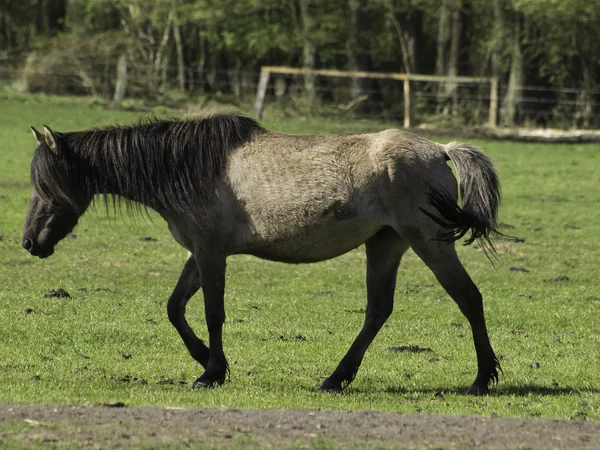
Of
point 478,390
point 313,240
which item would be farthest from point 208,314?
point 478,390

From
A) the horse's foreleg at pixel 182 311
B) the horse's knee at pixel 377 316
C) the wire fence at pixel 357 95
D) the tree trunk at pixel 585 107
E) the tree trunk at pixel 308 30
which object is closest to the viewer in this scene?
the horse's knee at pixel 377 316

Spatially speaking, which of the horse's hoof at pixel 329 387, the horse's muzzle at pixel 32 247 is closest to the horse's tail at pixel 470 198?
the horse's hoof at pixel 329 387

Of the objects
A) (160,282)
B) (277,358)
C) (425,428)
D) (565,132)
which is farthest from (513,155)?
(425,428)

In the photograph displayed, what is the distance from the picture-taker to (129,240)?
1744 cm

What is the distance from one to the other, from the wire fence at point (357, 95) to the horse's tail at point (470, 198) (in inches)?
1055

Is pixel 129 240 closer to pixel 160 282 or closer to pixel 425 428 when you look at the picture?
pixel 160 282

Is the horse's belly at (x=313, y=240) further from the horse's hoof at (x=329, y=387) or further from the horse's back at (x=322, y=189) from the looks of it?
the horse's hoof at (x=329, y=387)

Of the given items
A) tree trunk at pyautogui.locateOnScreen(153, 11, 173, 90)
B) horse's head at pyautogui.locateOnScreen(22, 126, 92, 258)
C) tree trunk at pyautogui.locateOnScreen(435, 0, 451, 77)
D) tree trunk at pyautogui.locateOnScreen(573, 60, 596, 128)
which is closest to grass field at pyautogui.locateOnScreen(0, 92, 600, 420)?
horse's head at pyautogui.locateOnScreen(22, 126, 92, 258)

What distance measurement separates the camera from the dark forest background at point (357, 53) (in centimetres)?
3797

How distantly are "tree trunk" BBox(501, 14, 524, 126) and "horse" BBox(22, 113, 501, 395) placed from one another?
28.1 m

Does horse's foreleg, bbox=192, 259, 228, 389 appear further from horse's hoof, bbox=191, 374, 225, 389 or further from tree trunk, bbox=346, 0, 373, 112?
tree trunk, bbox=346, 0, 373, 112

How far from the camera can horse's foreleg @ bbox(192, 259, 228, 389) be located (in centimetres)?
865

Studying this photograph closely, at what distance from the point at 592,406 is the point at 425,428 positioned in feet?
6.72

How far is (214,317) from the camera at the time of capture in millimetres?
8773
